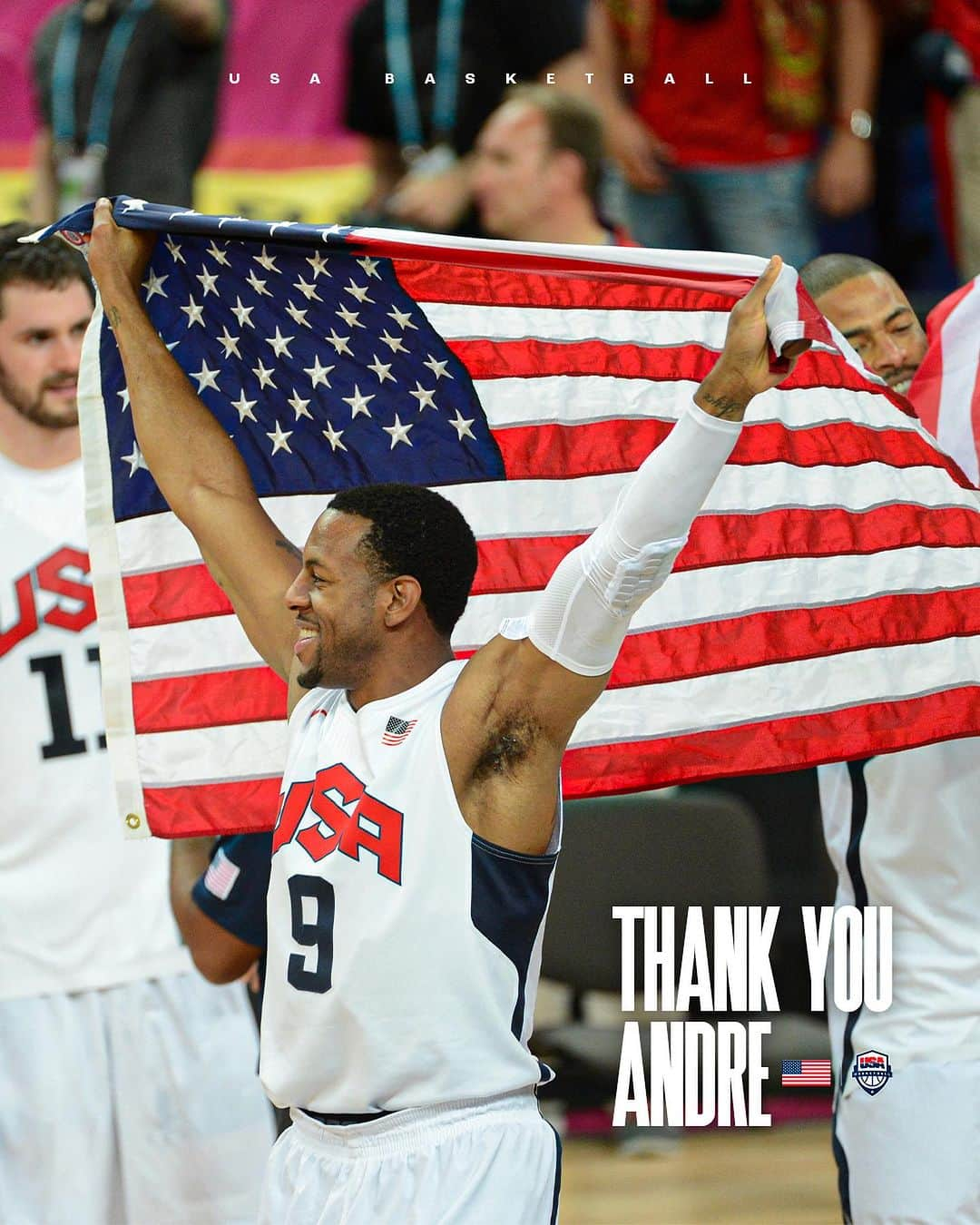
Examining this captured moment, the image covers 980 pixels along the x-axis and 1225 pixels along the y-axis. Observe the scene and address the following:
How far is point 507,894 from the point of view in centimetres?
347

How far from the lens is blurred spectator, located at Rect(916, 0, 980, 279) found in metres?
8.61

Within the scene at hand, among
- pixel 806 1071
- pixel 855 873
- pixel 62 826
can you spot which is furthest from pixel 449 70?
pixel 855 873

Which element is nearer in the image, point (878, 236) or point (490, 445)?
point (490, 445)

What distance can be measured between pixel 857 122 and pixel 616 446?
5012 millimetres

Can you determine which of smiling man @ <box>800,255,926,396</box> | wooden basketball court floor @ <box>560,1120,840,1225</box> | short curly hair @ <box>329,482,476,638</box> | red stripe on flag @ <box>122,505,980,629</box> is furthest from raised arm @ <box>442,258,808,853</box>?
wooden basketball court floor @ <box>560,1120,840,1225</box>

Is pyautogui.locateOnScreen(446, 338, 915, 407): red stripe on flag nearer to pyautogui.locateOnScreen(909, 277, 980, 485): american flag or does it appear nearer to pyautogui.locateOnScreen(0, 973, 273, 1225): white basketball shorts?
pyautogui.locateOnScreen(909, 277, 980, 485): american flag

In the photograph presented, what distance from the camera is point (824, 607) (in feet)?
14.4

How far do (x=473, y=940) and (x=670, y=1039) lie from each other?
264cm

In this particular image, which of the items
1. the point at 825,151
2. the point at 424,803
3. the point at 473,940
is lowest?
the point at 473,940

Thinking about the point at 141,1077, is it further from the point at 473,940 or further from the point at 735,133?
the point at 735,133

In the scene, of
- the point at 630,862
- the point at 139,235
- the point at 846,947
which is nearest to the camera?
the point at 139,235

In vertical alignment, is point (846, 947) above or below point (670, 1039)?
above

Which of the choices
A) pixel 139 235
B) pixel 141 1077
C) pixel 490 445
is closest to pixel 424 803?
pixel 490 445

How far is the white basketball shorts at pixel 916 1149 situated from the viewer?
441 centimetres
